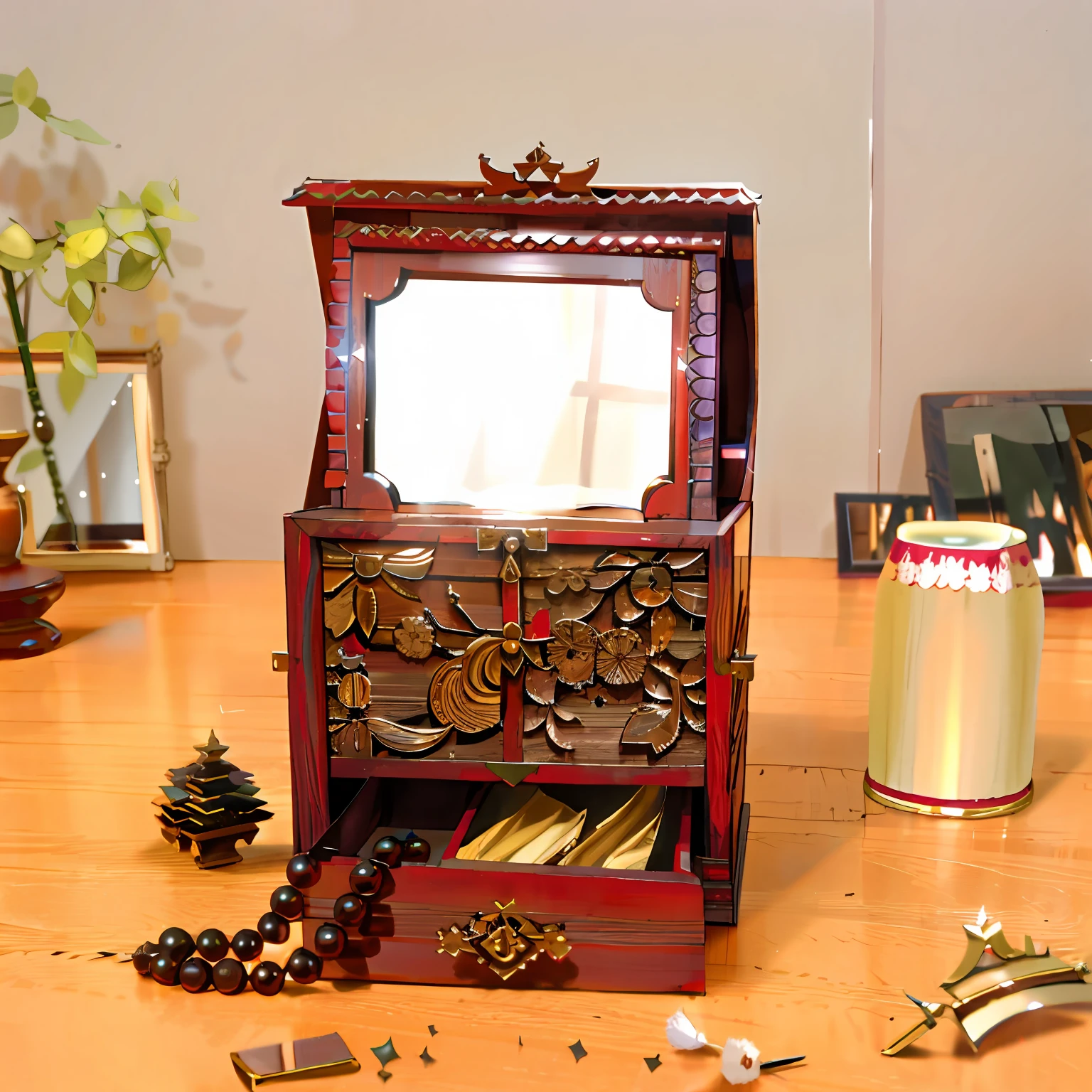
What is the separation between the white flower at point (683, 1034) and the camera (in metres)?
0.74

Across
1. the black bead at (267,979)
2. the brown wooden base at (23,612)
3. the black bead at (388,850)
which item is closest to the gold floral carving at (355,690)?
the black bead at (388,850)

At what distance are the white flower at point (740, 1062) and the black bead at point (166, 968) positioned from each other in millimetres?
438

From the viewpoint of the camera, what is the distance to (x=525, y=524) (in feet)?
2.99

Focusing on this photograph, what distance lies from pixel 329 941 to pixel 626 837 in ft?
0.98

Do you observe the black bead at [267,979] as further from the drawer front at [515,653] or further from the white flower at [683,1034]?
the white flower at [683,1034]

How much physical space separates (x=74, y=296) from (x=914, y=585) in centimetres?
161

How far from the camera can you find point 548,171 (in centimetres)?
99

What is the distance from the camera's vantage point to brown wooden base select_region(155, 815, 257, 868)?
1033mm

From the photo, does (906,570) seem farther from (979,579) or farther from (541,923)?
(541,923)

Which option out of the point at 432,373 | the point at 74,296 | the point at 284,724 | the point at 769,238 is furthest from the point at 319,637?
the point at 769,238

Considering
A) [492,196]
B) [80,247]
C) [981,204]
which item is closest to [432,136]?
[80,247]

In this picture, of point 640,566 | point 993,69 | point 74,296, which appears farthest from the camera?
point 993,69

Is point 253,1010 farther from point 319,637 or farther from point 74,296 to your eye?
point 74,296

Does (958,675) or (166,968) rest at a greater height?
(958,675)
